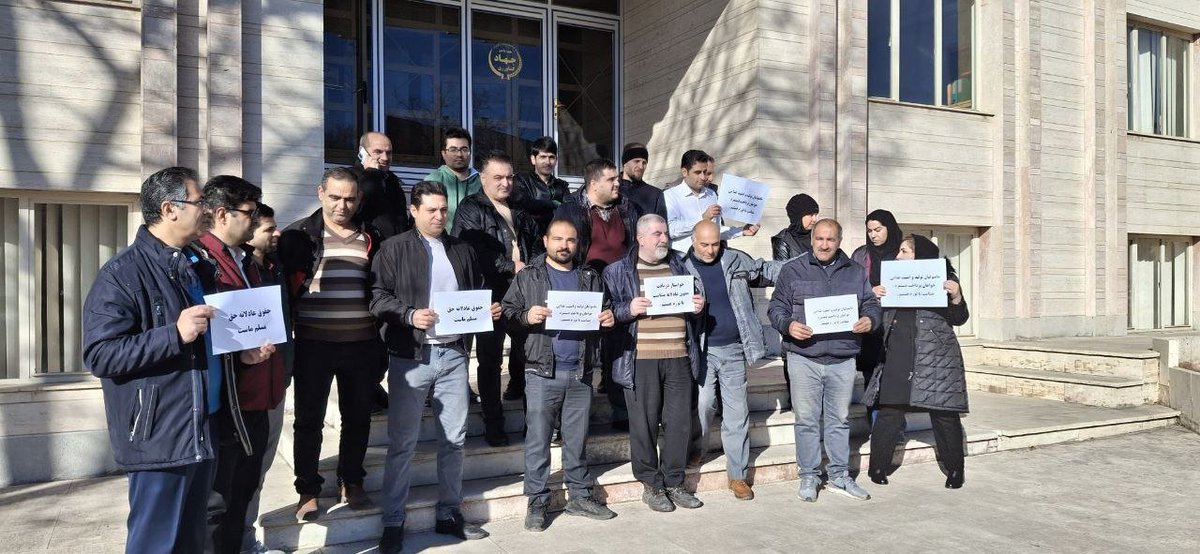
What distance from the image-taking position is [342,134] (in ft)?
32.8

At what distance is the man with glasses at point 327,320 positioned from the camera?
191 inches

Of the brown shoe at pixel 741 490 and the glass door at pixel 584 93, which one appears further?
the glass door at pixel 584 93

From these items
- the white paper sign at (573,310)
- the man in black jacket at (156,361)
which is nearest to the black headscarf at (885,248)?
the white paper sign at (573,310)

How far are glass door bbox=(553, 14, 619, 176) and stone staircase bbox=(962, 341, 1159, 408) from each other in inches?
240

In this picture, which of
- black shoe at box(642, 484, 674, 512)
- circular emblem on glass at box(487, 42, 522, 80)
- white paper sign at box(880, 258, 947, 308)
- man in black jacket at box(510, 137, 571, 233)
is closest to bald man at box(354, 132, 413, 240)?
man in black jacket at box(510, 137, 571, 233)

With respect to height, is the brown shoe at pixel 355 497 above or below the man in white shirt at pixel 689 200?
below

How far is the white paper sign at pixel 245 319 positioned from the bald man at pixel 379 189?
1.92 metres

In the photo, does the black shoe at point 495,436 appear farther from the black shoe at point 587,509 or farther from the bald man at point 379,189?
the bald man at point 379,189

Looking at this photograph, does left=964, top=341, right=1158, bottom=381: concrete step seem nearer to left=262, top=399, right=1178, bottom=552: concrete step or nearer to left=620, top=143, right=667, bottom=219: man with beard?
left=262, top=399, right=1178, bottom=552: concrete step

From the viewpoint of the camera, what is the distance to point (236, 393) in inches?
144

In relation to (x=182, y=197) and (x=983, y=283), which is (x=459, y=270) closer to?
(x=182, y=197)

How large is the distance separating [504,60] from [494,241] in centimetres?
595

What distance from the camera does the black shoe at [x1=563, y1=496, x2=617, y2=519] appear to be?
554 centimetres

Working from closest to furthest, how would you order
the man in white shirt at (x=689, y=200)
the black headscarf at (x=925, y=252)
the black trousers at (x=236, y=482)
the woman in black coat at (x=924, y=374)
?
the black trousers at (x=236, y=482) < the woman in black coat at (x=924, y=374) < the black headscarf at (x=925, y=252) < the man in white shirt at (x=689, y=200)
